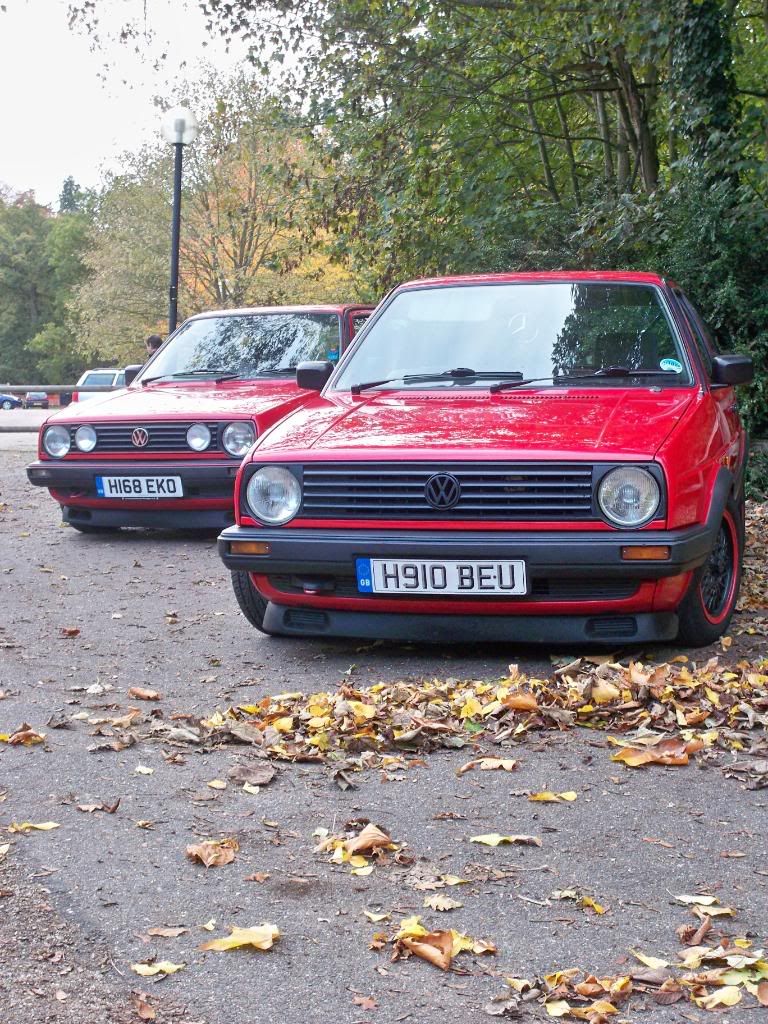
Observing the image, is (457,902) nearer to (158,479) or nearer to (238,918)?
(238,918)

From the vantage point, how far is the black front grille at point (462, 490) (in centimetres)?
534

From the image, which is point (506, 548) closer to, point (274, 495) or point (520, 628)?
point (520, 628)

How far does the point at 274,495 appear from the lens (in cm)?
575

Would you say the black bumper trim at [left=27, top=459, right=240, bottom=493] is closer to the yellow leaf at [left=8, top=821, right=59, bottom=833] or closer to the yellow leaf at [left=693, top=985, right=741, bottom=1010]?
the yellow leaf at [left=8, top=821, right=59, bottom=833]

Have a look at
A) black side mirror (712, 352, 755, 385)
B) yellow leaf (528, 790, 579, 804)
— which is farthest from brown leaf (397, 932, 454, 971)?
black side mirror (712, 352, 755, 385)

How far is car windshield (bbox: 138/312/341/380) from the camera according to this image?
34.0 ft

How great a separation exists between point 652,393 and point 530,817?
281 cm

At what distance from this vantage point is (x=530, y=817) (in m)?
3.82

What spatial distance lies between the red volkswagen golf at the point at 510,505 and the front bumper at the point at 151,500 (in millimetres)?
3028

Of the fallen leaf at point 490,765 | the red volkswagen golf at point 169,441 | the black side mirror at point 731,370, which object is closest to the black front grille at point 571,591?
the fallen leaf at point 490,765

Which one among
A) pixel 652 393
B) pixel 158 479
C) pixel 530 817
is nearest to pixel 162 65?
pixel 158 479

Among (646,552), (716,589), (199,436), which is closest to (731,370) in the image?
(716,589)

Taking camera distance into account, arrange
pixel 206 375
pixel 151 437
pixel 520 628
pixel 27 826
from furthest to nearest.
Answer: pixel 206 375
pixel 151 437
pixel 520 628
pixel 27 826

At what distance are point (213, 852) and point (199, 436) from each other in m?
6.09
